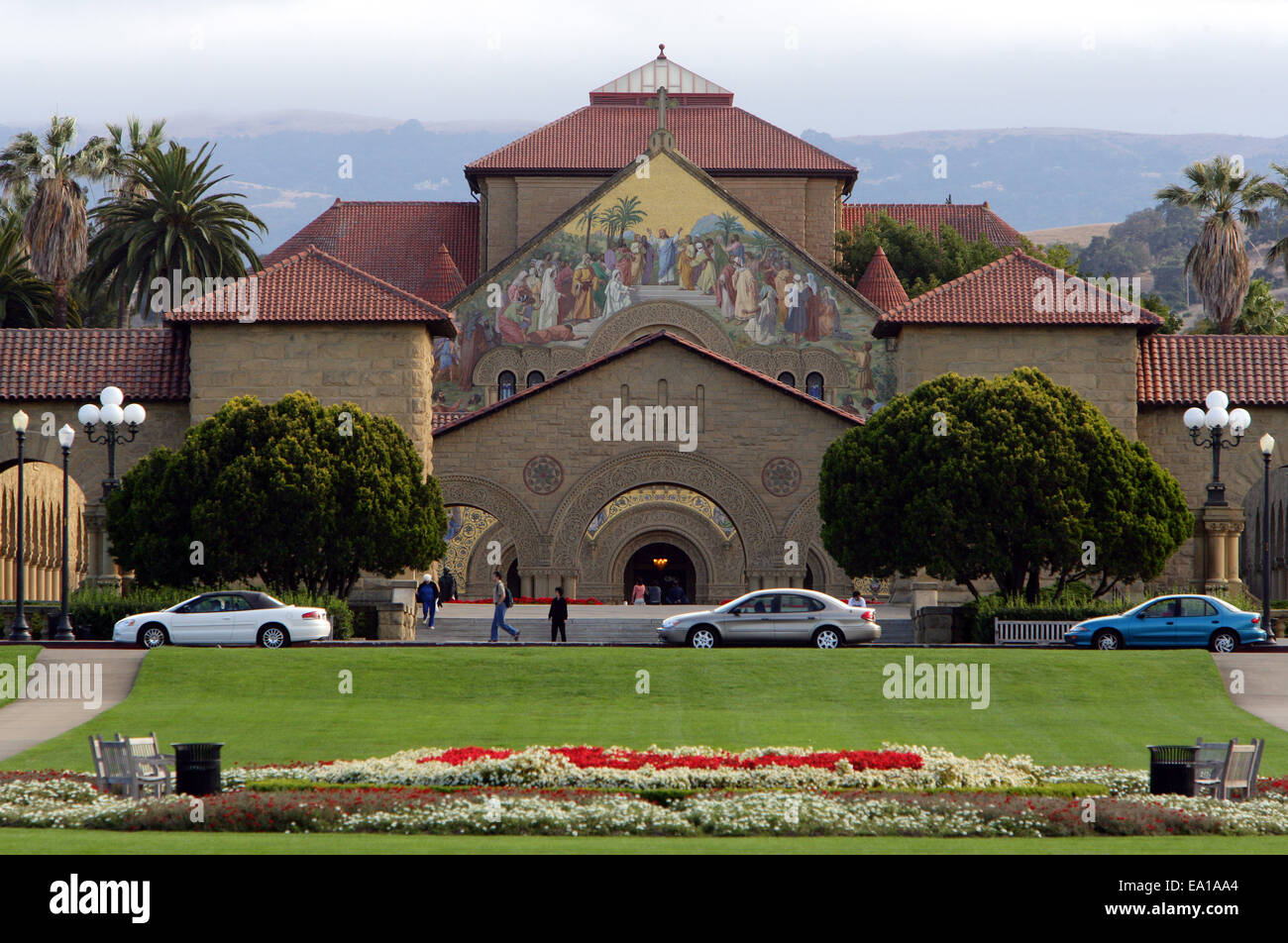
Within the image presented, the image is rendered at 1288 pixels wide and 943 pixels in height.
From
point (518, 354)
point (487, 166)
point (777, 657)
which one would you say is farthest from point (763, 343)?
point (777, 657)

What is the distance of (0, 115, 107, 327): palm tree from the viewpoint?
5944cm

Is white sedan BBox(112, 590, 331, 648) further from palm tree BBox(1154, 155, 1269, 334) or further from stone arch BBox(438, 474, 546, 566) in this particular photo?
palm tree BBox(1154, 155, 1269, 334)

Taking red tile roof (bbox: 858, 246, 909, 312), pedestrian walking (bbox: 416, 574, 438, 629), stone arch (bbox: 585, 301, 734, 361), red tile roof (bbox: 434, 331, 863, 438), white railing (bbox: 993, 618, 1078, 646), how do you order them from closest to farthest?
white railing (bbox: 993, 618, 1078, 646), pedestrian walking (bbox: 416, 574, 438, 629), red tile roof (bbox: 434, 331, 863, 438), stone arch (bbox: 585, 301, 734, 361), red tile roof (bbox: 858, 246, 909, 312)

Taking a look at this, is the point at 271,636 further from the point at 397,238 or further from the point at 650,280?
the point at 397,238

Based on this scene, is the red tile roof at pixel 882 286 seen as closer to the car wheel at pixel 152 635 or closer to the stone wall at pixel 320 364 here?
the stone wall at pixel 320 364

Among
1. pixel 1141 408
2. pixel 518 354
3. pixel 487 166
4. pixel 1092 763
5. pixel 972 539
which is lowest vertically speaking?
pixel 1092 763

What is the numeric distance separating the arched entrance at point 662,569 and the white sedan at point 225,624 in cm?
1804

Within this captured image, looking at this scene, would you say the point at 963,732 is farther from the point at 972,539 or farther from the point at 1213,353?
the point at 1213,353

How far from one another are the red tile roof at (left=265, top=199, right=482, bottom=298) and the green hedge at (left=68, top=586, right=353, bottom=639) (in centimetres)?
3744

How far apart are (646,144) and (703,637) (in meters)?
38.9

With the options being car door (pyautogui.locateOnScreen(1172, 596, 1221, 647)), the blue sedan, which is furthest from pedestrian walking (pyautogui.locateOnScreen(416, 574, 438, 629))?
car door (pyautogui.locateOnScreen(1172, 596, 1221, 647))

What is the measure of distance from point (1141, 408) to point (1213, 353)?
7.87 ft
